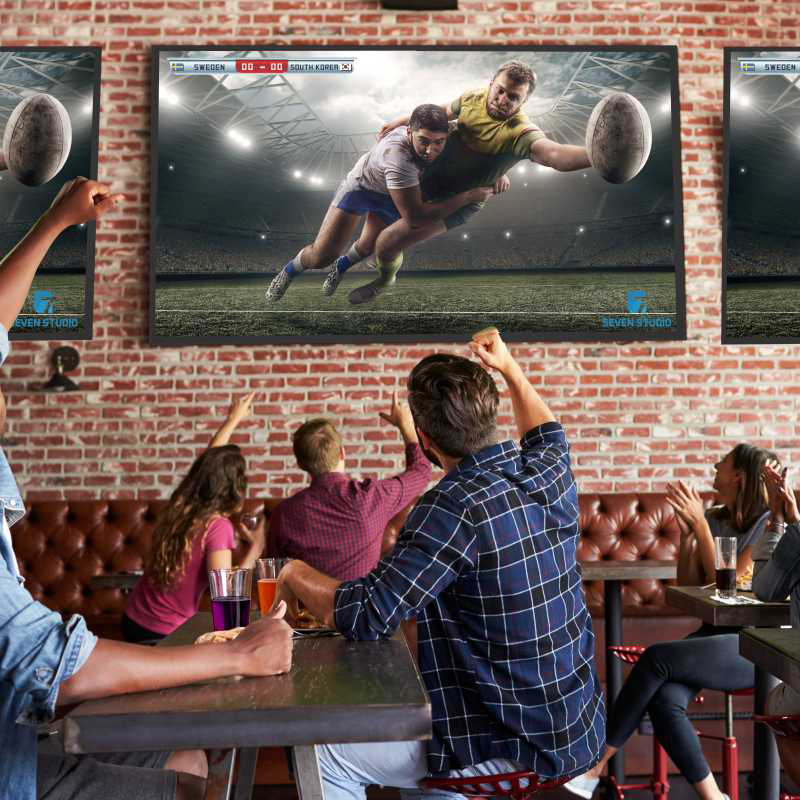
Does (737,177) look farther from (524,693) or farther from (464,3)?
(524,693)

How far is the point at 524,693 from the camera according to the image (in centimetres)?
184

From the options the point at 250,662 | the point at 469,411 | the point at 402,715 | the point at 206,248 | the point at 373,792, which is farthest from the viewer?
the point at 206,248

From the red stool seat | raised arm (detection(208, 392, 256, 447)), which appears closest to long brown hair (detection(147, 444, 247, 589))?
raised arm (detection(208, 392, 256, 447))

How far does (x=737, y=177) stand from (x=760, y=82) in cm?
51

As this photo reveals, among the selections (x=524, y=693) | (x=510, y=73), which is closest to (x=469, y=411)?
(x=524, y=693)

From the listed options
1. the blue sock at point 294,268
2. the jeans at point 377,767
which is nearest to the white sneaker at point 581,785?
the jeans at point 377,767

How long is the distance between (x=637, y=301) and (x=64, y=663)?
4.24 meters

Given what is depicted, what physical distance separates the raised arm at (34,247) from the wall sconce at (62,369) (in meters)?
3.43

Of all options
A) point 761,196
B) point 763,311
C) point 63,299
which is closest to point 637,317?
point 763,311

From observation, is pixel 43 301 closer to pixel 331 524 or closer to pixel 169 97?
pixel 169 97

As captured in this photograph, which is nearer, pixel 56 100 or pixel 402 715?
pixel 402 715

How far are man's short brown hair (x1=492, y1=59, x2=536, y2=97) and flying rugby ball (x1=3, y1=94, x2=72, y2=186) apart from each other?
2.22 metres

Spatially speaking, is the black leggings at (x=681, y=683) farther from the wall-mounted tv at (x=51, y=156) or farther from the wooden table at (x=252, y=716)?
the wall-mounted tv at (x=51, y=156)

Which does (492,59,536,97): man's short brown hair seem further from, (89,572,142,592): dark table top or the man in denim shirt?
the man in denim shirt
